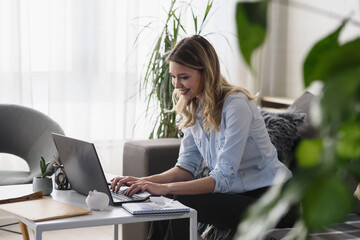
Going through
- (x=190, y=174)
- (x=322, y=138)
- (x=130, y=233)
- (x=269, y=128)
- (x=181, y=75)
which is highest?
(x=322, y=138)

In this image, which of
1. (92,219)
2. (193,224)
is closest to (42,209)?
(92,219)

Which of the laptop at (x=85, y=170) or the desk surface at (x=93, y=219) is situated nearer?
the desk surface at (x=93, y=219)

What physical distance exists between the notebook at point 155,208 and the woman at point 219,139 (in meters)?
0.32

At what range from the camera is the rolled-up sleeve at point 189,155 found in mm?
2729

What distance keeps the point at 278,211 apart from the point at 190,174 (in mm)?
2373

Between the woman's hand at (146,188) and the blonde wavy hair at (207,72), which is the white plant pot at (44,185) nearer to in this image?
the woman's hand at (146,188)

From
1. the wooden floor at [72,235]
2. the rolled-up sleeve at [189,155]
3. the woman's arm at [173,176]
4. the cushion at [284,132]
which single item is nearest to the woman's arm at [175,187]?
the woman's arm at [173,176]

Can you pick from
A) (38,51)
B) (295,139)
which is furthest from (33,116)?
(295,139)

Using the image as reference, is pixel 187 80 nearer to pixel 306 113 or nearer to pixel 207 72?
pixel 207 72

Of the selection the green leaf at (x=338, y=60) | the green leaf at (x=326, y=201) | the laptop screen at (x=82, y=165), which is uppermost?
the green leaf at (x=338, y=60)

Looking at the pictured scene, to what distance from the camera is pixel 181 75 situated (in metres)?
2.54

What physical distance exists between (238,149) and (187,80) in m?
0.36

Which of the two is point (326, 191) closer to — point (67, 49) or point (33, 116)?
point (33, 116)

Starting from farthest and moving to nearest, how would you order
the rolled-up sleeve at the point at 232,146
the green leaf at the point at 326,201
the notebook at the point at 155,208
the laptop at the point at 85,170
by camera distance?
the rolled-up sleeve at the point at 232,146, the laptop at the point at 85,170, the notebook at the point at 155,208, the green leaf at the point at 326,201
